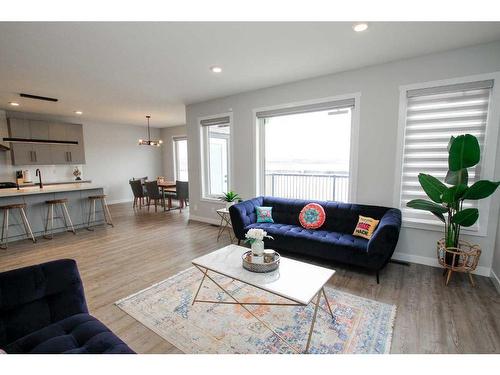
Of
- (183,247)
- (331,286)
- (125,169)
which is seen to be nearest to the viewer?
(331,286)

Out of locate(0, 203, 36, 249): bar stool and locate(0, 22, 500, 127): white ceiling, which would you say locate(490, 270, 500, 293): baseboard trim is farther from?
locate(0, 203, 36, 249): bar stool

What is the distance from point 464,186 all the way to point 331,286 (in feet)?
5.60

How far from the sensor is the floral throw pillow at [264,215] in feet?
12.8

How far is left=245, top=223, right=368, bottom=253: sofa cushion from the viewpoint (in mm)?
2895

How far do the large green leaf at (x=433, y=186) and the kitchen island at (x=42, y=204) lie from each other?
5902mm

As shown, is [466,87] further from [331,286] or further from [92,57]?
[92,57]

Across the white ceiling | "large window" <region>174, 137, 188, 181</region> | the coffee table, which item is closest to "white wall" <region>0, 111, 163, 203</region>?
"large window" <region>174, 137, 188, 181</region>

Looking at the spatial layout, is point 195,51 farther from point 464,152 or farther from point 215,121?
point 464,152

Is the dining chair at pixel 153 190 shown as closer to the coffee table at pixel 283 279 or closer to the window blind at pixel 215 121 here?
the window blind at pixel 215 121

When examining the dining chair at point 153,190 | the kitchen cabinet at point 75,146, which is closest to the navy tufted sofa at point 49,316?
the dining chair at point 153,190

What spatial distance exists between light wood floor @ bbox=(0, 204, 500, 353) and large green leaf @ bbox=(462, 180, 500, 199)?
1.00 metres

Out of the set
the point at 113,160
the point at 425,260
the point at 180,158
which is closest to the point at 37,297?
the point at 425,260

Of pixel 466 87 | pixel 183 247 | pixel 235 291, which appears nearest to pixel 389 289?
pixel 235 291
